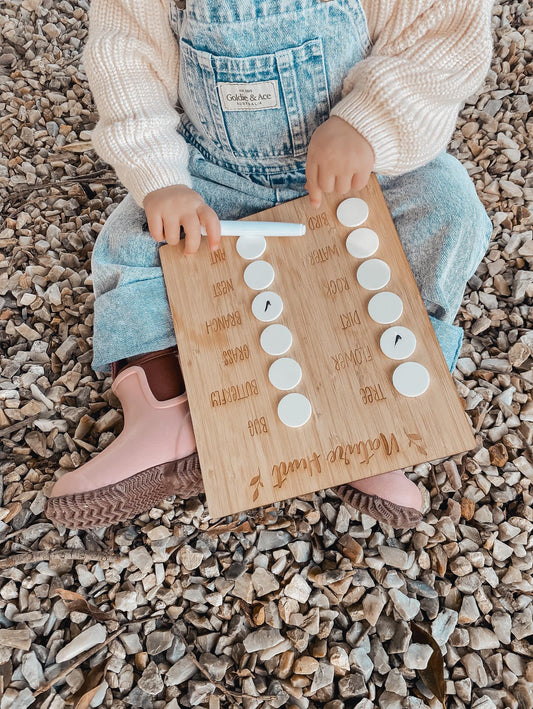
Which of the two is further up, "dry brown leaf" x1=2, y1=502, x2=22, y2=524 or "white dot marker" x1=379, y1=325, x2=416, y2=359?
"white dot marker" x1=379, y1=325, x2=416, y2=359

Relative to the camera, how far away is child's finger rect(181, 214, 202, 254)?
76 centimetres

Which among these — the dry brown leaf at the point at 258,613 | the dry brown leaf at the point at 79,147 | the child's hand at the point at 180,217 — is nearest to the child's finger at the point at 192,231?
the child's hand at the point at 180,217

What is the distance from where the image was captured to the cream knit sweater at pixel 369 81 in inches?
29.1

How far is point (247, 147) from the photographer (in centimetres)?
84

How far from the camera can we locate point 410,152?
2.53ft

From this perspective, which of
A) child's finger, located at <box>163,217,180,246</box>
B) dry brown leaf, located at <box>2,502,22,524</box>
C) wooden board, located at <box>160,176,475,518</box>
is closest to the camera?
wooden board, located at <box>160,176,475,518</box>

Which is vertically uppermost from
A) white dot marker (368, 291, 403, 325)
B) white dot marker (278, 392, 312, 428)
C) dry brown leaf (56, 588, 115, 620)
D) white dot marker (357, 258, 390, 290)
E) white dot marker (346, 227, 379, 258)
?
white dot marker (346, 227, 379, 258)

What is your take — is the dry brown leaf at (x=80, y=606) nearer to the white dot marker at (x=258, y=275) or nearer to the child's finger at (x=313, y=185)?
the white dot marker at (x=258, y=275)

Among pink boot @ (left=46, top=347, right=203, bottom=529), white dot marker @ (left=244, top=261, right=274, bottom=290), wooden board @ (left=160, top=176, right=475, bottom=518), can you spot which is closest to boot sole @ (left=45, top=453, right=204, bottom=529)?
pink boot @ (left=46, top=347, right=203, bottom=529)

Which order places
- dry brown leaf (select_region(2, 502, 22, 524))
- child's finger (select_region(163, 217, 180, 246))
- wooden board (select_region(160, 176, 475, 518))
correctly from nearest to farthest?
wooden board (select_region(160, 176, 475, 518))
child's finger (select_region(163, 217, 180, 246))
dry brown leaf (select_region(2, 502, 22, 524))

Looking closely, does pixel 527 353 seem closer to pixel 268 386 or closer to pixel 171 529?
pixel 268 386

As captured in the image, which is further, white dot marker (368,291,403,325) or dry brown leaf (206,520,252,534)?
dry brown leaf (206,520,252,534)

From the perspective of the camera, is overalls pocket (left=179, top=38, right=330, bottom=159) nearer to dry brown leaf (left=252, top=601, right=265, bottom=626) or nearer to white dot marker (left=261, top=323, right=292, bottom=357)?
white dot marker (left=261, top=323, right=292, bottom=357)

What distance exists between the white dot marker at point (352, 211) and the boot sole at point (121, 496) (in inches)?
13.9
